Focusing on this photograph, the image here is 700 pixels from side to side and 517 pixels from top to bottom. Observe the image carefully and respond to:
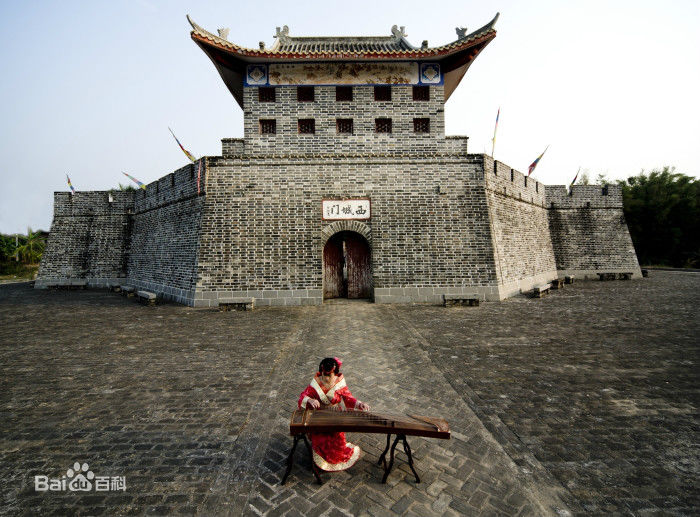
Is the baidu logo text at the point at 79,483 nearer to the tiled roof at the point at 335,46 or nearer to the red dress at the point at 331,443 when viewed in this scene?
the red dress at the point at 331,443

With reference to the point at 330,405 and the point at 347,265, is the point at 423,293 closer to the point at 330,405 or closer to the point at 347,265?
the point at 347,265

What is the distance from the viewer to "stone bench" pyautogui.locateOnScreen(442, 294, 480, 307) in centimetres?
A: 939

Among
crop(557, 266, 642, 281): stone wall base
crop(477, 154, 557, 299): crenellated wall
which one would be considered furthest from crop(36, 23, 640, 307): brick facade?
crop(557, 266, 642, 281): stone wall base

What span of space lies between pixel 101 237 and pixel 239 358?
1570 centimetres

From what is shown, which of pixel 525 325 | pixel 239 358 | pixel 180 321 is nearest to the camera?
pixel 239 358

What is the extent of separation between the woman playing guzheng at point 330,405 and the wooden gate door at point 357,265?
809cm

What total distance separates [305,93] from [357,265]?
6496 millimetres

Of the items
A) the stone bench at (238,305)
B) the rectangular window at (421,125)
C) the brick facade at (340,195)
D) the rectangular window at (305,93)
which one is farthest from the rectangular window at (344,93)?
the stone bench at (238,305)

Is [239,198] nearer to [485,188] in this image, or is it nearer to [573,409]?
[485,188]

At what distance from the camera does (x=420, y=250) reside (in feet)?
33.9

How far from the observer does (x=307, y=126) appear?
10.7 metres

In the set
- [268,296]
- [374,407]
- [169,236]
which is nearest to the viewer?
→ [374,407]

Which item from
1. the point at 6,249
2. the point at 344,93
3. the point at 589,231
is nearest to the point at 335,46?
the point at 344,93

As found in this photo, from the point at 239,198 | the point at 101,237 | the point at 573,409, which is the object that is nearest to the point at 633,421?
the point at 573,409
